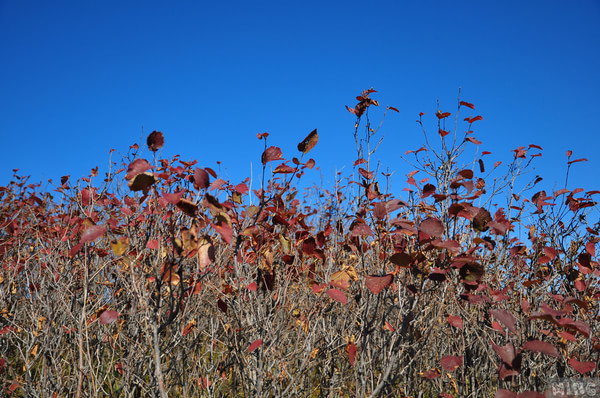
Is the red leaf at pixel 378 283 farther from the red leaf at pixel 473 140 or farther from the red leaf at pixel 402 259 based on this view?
the red leaf at pixel 473 140

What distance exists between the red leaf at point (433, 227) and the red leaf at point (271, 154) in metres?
0.75

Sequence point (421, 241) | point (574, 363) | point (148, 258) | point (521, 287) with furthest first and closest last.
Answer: point (521, 287) → point (148, 258) → point (421, 241) → point (574, 363)

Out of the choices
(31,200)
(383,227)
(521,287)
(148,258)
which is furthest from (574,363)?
(31,200)

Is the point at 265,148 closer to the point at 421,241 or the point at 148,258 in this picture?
the point at 421,241

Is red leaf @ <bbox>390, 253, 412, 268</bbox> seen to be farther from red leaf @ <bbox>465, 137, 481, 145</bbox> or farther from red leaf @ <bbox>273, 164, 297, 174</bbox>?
red leaf @ <bbox>465, 137, 481, 145</bbox>

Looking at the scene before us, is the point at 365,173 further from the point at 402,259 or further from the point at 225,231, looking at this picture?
the point at 225,231

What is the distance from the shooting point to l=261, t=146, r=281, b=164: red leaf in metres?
1.95

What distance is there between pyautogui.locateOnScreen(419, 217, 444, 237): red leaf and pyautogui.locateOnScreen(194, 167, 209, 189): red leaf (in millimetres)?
919

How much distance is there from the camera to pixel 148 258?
9.07ft

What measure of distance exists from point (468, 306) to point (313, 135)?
2250 mm

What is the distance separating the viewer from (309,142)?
2.04m

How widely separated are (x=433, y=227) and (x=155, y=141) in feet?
4.30

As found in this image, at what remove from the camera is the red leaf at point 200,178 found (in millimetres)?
1622

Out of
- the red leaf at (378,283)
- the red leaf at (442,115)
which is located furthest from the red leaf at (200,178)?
the red leaf at (442,115)
